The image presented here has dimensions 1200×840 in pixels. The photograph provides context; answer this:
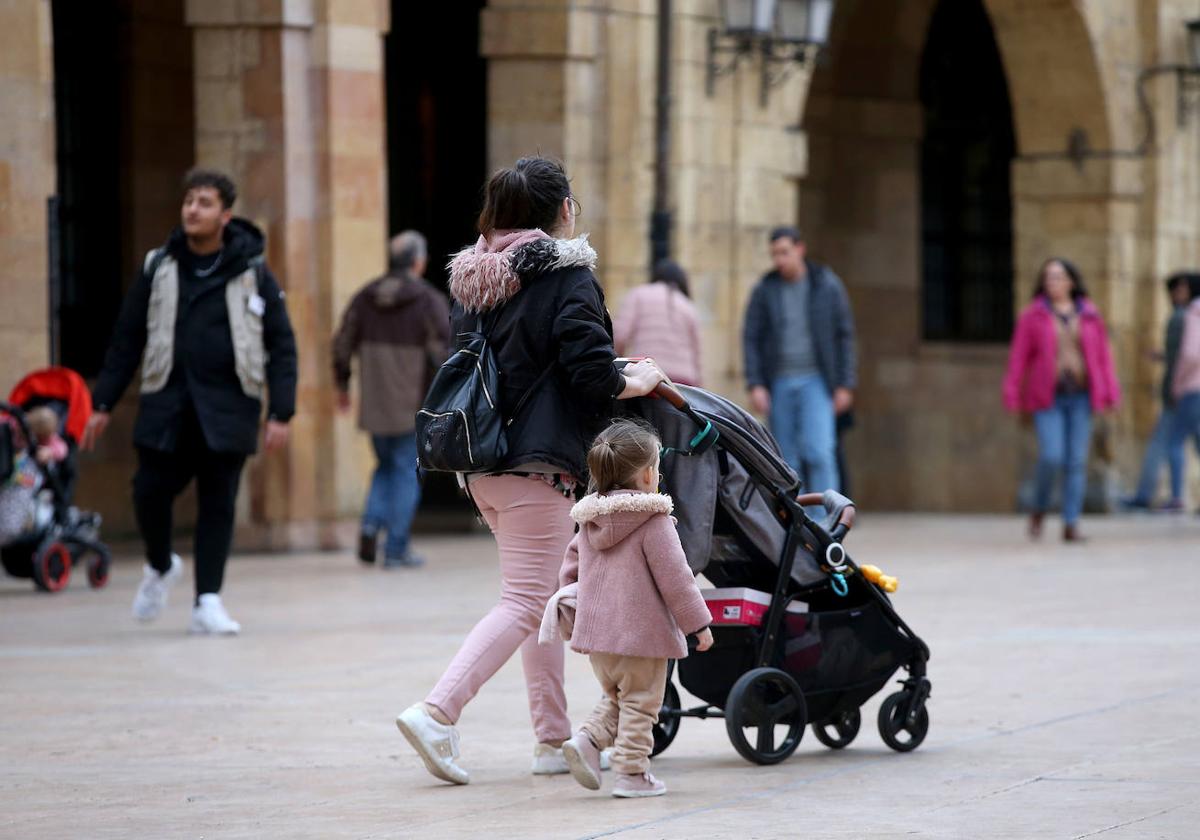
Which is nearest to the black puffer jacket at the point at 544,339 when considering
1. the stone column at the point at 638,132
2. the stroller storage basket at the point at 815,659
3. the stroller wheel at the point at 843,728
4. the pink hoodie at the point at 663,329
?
the stroller storage basket at the point at 815,659

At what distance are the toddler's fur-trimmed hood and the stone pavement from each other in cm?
64

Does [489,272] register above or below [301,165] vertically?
below

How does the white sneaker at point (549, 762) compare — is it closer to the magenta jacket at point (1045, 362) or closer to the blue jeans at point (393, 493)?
the blue jeans at point (393, 493)

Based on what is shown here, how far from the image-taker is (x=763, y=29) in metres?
15.4

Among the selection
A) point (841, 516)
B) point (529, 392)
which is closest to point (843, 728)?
point (841, 516)

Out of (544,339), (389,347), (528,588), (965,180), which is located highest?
(965,180)

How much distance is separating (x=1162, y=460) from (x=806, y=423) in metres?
5.63

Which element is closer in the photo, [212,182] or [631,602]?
[631,602]

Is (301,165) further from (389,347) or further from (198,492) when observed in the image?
(198,492)

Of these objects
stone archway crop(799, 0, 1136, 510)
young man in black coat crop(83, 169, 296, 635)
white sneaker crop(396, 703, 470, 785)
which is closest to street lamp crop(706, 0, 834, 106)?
stone archway crop(799, 0, 1136, 510)

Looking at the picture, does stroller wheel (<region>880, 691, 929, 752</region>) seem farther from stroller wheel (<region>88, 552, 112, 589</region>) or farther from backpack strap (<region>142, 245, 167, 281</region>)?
stroller wheel (<region>88, 552, 112, 589</region>)

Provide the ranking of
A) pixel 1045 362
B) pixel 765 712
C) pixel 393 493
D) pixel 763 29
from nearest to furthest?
pixel 765 712, pixel 393 493, pixel 1045 362, pixel 763 29

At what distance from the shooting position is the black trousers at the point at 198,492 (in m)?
9.05

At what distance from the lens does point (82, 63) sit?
49.5 feet
